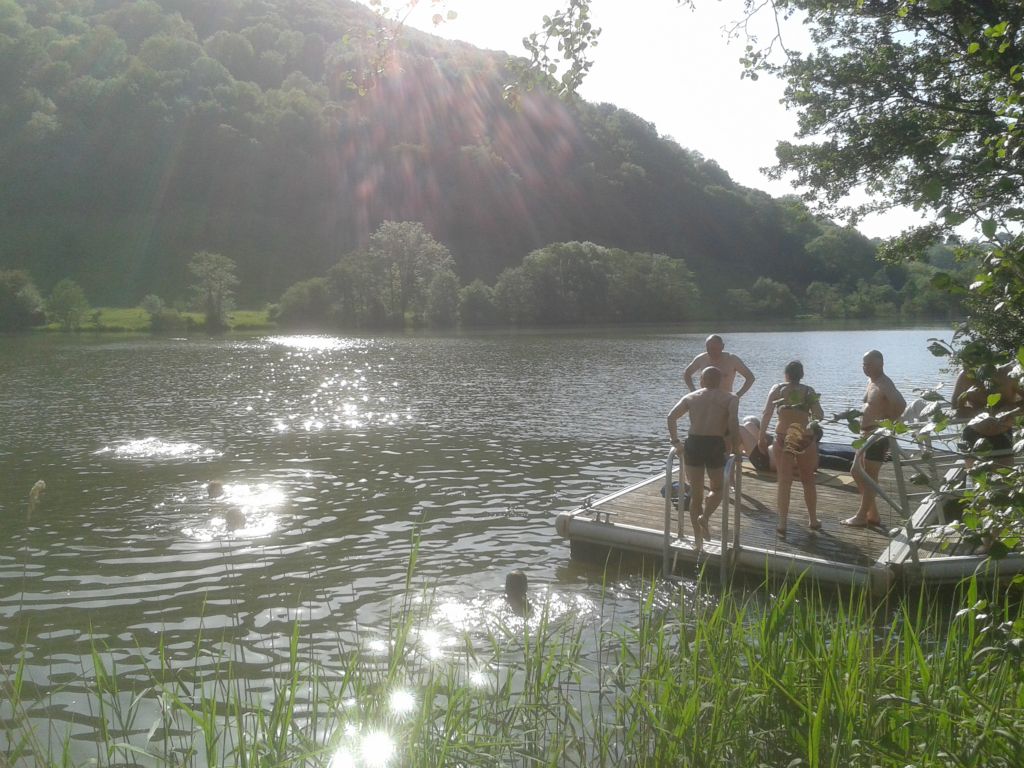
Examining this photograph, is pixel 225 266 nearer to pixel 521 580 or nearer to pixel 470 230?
pixel 470 230

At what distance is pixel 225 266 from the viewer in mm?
84312

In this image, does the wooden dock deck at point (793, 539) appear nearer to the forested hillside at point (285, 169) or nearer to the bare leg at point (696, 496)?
the bare leg at point (696, 496)

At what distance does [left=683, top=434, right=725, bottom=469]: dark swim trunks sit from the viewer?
27.4ft

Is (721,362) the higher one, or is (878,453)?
(721,362)

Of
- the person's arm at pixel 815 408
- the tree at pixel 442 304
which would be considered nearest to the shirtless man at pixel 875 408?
the person's arm at pixel 815 408

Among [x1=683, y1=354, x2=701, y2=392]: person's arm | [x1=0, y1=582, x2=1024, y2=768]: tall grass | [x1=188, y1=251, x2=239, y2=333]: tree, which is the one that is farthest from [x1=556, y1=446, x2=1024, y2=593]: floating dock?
[x1=188, y1=251, x2=239, y2=333]: tree

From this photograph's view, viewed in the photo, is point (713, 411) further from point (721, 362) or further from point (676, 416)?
point (721, 362)

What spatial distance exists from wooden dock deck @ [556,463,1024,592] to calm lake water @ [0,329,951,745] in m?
0.56

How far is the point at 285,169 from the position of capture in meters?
133

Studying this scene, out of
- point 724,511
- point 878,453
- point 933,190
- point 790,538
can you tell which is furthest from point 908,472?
point 933,190

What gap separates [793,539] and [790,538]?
1.7 inches

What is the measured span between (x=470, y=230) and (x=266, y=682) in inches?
5238

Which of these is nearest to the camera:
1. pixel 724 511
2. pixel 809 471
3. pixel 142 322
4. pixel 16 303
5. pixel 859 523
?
pixel 724 511

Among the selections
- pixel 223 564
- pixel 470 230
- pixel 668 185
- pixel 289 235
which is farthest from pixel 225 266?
pixel 668 185
